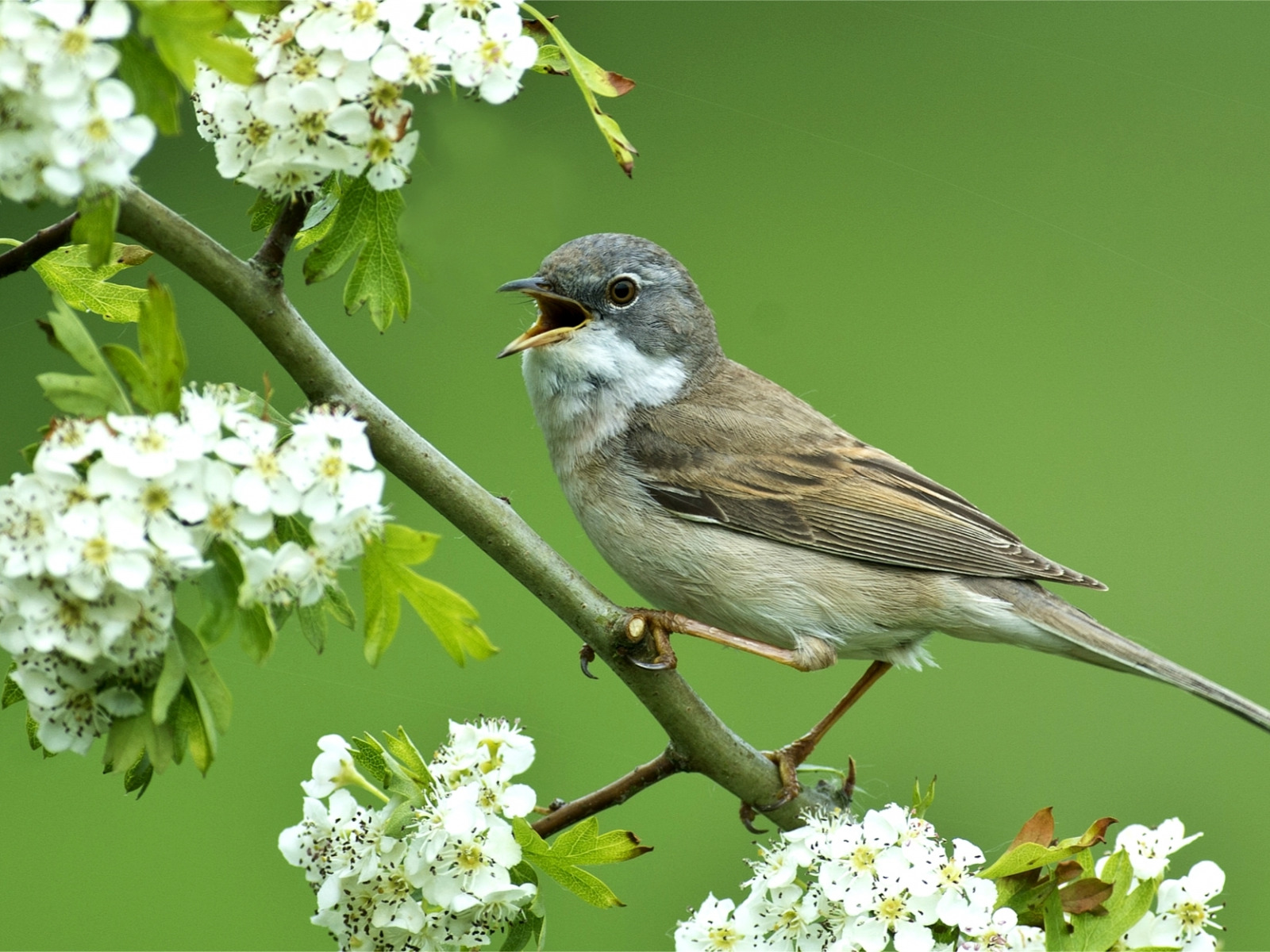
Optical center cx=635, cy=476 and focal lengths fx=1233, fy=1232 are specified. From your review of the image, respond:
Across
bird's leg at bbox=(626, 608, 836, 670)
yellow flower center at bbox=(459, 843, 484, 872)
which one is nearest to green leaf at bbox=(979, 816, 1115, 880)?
bird's leg at bbox=(626, 608, 836, 670)

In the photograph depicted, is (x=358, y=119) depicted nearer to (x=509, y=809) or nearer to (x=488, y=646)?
(x=488, y=646)

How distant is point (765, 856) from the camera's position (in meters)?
1.91

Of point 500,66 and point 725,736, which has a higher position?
point 500,66

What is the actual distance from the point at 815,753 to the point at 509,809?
8.57 ft

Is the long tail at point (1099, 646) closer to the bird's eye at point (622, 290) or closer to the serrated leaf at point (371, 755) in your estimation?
the bird's eye at point (622, 290)

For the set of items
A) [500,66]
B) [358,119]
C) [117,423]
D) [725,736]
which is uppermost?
[500,66]

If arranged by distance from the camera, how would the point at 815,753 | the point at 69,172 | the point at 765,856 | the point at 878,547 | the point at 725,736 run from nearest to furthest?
the point at 69,172, the point at 765,856, the point at 725,736, the point at 878,547, the point at 815,753

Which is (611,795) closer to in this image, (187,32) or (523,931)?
(523,931)

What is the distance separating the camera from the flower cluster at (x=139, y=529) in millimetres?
1307

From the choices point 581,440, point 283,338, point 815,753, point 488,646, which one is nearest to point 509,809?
point 488,646

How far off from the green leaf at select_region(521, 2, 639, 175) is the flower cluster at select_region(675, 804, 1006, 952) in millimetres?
1040

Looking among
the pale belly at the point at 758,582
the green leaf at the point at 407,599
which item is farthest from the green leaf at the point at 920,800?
the pale belly at the point at 758,582

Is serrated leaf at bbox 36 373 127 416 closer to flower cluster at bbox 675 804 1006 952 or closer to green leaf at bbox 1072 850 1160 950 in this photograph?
flower cluster at bbox 675 804 1006 952

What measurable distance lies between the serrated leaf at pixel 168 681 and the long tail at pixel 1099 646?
2139 mm
